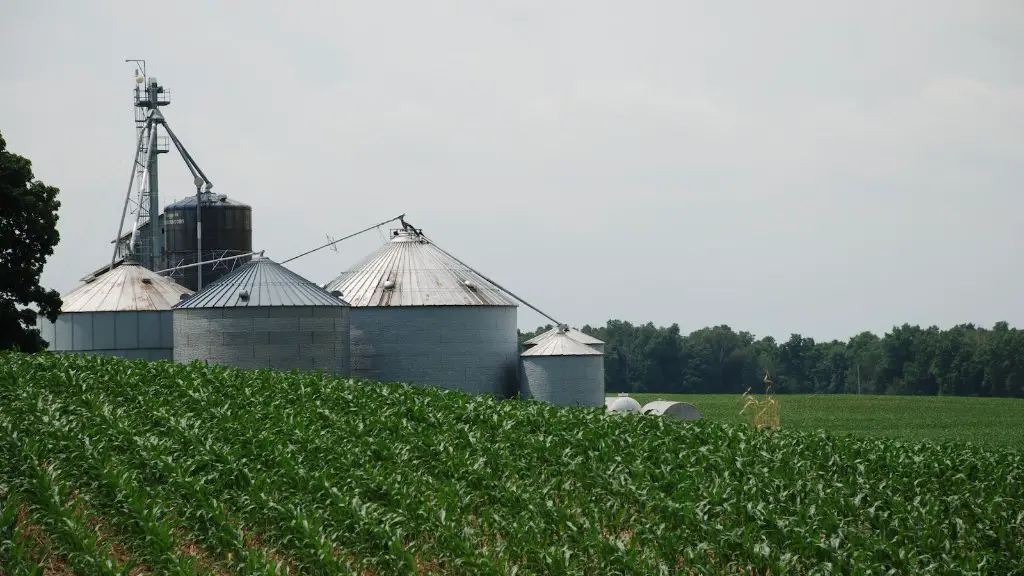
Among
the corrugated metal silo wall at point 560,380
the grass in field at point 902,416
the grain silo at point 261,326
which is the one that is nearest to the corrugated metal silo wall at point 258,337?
the grain silo at point 261,326

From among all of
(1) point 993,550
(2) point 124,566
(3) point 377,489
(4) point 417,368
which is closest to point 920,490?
(1) point 993,550

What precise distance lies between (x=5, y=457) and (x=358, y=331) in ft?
69.7

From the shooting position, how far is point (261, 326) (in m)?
34.8

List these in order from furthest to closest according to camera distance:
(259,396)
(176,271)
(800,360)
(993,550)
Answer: (800,360)
(176,271)
(259,396)
(993,550)

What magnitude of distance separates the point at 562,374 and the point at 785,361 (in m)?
87.5

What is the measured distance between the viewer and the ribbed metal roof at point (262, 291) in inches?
1380

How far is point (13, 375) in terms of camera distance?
81.7 ft

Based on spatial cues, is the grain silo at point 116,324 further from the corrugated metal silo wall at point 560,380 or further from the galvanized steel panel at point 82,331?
the corrugated metal silo wall at point 560,380

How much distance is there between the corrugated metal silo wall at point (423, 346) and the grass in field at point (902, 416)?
11192mm

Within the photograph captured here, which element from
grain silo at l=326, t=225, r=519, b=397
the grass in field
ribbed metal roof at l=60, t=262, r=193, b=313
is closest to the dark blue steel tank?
ribbed metal roof at l=60, t=262, r=193, b=313

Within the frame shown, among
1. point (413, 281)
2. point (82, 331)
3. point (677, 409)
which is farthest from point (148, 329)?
point (677, 409)

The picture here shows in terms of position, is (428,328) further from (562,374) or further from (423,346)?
(562,374)

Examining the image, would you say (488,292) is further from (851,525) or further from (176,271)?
(851,525)

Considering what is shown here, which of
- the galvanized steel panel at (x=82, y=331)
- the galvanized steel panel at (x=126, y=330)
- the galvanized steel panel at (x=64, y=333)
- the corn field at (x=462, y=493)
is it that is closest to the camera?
the corn field at (x=462, y=493)
